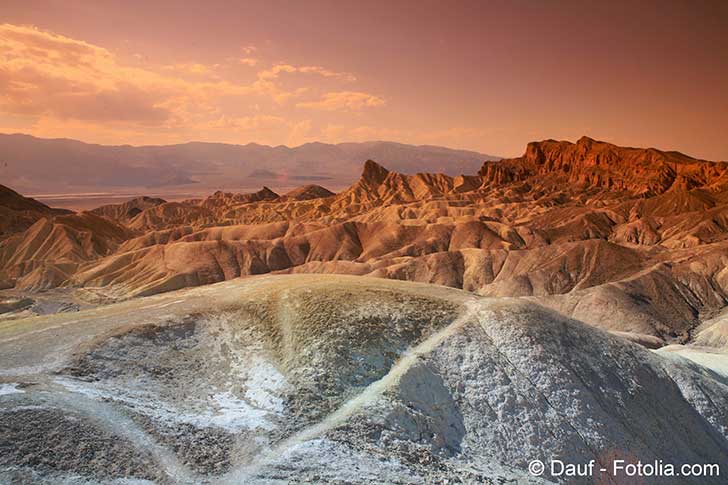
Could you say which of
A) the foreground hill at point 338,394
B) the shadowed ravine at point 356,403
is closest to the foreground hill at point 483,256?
the foreground hill at point 338,394

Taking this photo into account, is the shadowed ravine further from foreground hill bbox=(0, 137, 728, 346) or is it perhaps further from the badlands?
foreground hill bbox=(0, 137, 728, 346)

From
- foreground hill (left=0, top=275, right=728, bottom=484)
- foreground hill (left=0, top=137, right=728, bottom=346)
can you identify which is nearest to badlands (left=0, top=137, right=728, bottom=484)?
foreground hill (left=0, top=275, right=728, bottom=484)

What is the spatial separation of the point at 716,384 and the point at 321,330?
2778cm

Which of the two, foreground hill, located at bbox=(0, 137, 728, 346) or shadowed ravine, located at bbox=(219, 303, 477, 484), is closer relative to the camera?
shadowed ravine, located at bbox=(219, 303, 477, 484)

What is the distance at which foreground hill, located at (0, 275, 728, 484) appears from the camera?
1964 centimetres

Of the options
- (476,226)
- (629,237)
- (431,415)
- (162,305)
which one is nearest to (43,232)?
(476,226)

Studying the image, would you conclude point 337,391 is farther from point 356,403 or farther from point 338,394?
point 356,403

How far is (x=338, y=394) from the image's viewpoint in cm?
2497

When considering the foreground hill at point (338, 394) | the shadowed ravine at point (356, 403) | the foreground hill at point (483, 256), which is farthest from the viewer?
the foreground hill at point (483, 256)

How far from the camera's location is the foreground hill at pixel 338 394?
1964 centimetres

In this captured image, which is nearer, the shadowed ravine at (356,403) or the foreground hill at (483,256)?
the shadowed ravine at (356,403)

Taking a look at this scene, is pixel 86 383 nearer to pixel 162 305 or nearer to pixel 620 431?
pixel 162 305

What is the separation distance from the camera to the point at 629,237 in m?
147

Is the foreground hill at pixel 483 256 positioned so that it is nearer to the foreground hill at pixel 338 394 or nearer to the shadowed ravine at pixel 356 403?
the foreground hill at pixel 338 394
